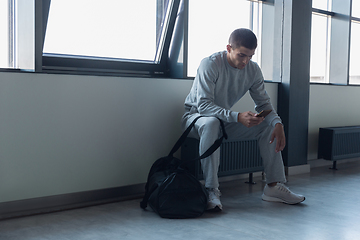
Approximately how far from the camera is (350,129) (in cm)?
406

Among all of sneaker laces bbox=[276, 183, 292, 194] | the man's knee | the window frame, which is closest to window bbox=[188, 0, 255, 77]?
the window frame

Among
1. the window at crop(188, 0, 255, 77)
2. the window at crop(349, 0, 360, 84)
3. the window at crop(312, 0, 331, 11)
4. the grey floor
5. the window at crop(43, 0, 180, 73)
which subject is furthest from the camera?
the window at crop(349, 0, 360, 84)

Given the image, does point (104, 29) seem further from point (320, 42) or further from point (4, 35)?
point (320, 42)

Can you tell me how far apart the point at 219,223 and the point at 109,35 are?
5.18ft

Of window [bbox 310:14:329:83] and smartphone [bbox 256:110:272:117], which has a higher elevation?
window [bbox 310:14:329:83]

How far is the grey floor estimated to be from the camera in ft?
6.26

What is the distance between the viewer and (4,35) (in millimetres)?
2346

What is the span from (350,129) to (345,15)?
1.36 metres

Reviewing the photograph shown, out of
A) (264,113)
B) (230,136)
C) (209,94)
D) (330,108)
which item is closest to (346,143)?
(330,108)

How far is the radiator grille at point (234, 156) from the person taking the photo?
2.79 meters

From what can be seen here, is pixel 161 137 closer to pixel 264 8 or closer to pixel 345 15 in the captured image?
pixel 264 8

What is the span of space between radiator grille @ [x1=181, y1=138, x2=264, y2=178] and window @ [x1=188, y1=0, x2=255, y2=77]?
732 millimetres

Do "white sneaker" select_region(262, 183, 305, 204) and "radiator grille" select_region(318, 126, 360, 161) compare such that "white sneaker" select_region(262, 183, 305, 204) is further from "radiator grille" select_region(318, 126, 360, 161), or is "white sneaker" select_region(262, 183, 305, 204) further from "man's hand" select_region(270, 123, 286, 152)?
"radiator grille" select_region(318, 126, 360, 161)

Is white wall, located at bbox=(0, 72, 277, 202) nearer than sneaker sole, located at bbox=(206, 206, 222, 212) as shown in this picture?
Yes
